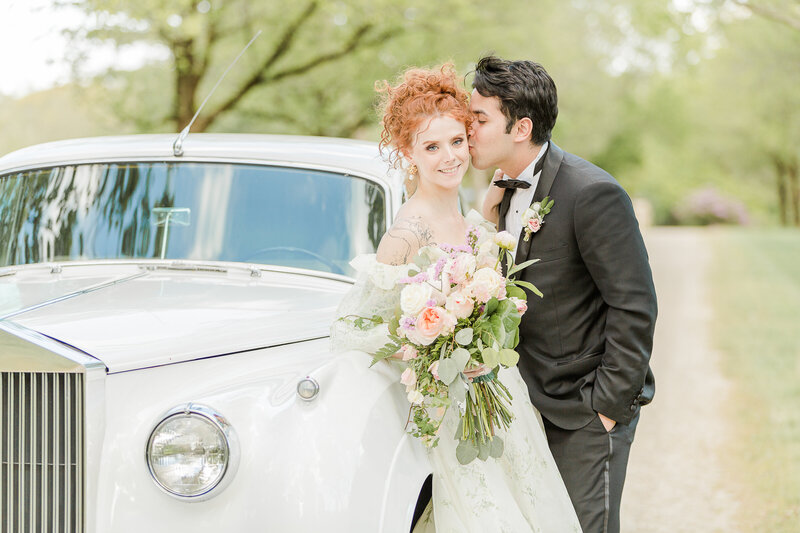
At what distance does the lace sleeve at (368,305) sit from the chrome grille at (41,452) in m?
0.79

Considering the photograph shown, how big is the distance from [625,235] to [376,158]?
Answer: 131 cm

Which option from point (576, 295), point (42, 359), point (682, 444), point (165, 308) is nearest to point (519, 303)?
Answer: point (576, 295)

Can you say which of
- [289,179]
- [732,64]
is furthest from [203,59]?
[732,64]

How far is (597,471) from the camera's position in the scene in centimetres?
293

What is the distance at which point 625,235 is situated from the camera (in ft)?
9.32

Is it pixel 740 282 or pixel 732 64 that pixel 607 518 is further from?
pixel 732 64

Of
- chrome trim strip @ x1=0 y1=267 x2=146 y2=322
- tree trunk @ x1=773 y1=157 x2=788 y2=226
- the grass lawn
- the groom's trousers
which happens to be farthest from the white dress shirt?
tree trunk @ x1=773 y1=157 x2=788 y2=226

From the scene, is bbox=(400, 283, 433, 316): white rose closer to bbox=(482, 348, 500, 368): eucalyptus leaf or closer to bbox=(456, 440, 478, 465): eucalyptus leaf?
bbox=(482, 348, 500, 368): eucalyptus leaf

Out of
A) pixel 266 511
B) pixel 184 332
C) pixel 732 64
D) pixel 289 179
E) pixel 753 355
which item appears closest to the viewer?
pixel 266 511

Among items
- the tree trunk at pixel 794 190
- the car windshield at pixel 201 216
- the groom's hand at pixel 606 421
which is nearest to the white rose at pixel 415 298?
the groom's hand at pixel 606 421

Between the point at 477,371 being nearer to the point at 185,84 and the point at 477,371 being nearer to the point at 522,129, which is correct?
the point at 522,129

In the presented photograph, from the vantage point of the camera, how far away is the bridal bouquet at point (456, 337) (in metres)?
2.56

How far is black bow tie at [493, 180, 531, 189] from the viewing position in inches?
122

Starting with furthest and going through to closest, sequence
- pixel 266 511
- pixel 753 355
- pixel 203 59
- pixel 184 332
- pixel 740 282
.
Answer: pixel 740 282 → pixel 203 59 → pixel 753 355 → pixel 184 332 → pixel 266 511
